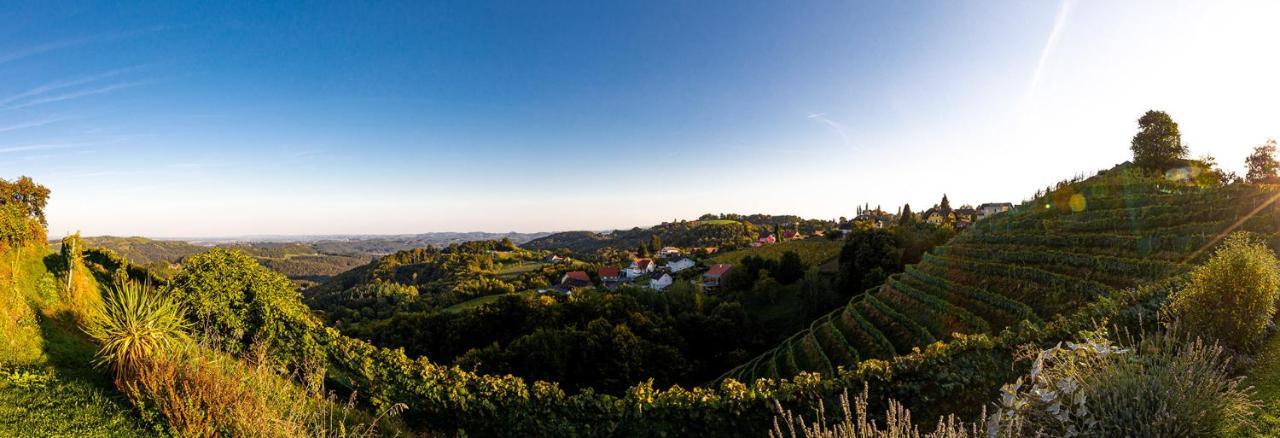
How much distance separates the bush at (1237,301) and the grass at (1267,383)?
6.2 inches

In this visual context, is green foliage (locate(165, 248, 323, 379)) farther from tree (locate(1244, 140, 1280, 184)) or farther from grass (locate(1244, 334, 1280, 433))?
tree (locate(1244, 140, 1280, 184))

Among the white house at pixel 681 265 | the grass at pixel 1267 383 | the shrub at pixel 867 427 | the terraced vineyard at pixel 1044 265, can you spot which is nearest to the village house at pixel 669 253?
the white house at pixel 681 265

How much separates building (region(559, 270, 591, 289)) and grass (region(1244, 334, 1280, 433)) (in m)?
62.4

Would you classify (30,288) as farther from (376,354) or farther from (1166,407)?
(1166,407)

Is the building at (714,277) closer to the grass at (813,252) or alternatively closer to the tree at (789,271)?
the grass at (813,252)

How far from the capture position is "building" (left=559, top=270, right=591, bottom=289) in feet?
219

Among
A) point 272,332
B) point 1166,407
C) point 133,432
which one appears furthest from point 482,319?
point 1166,407

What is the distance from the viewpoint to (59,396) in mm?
5828

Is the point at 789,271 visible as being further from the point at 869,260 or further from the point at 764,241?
the point at 764,241

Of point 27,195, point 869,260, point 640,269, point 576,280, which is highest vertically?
point 27,195

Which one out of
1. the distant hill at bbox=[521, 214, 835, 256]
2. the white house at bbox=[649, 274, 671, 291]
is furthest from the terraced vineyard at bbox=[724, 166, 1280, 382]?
the distant hill at bbox=[521, 214, 835, 256]

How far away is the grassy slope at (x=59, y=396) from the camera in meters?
5.22

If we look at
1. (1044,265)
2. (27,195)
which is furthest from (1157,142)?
(27,195)

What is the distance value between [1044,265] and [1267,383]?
12.6 m
